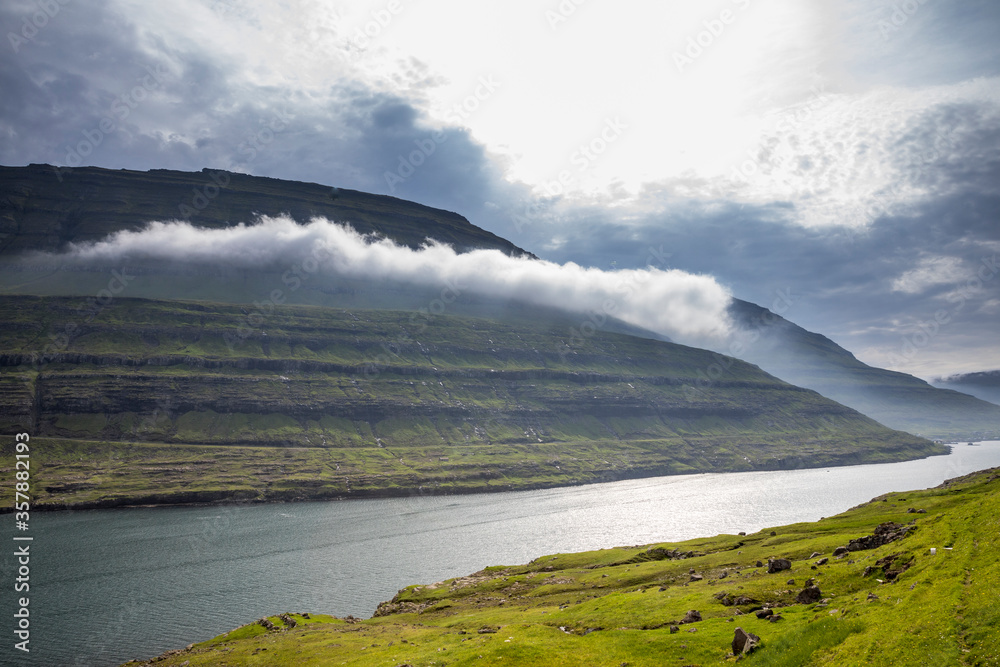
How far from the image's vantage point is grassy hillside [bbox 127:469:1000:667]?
3086cm

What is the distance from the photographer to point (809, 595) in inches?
1789

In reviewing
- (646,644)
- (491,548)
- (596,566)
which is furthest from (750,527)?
(646,644)

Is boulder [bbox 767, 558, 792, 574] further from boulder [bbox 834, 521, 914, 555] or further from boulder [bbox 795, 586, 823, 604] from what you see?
boulder [bbox 795, 586, 823, 604]

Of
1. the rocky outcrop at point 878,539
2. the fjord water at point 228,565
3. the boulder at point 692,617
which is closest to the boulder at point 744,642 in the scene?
the boulder at point 692,617

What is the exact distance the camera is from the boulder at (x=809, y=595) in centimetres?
4497

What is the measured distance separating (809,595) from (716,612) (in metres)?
7.84

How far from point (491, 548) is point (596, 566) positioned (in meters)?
64.3

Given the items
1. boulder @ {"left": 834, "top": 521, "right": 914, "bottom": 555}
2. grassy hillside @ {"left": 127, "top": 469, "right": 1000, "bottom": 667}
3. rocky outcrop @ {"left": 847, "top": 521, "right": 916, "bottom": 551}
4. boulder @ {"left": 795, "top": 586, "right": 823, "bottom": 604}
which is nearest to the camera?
grassy hillside @ {"left": 127, "top": 469, "right": 1000, "bottom": 667}

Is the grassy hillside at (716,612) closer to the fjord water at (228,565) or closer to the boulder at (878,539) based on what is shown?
the boulder at (878,539)

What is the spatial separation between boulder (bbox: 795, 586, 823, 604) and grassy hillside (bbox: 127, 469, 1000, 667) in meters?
0.11

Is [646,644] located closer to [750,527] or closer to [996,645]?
[996,645]

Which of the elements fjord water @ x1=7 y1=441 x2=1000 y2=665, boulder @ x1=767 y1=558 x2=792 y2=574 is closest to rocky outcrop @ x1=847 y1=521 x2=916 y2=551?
boulder @ x1=767 y1=558 x2=792 y2=574

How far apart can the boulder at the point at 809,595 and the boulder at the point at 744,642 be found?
9587mm

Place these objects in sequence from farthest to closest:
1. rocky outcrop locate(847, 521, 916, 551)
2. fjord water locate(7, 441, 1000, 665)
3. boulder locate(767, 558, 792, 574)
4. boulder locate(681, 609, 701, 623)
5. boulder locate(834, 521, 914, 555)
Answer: fjord water locate(7, 441, 1000, 665) < boulder locate(767, 558, 792, 574) < boulder locate(834, 521, 914, 555) < rocky outcrop locate(847, 521, 916, 551) < boulder locate(681, 609, 701, 623)
